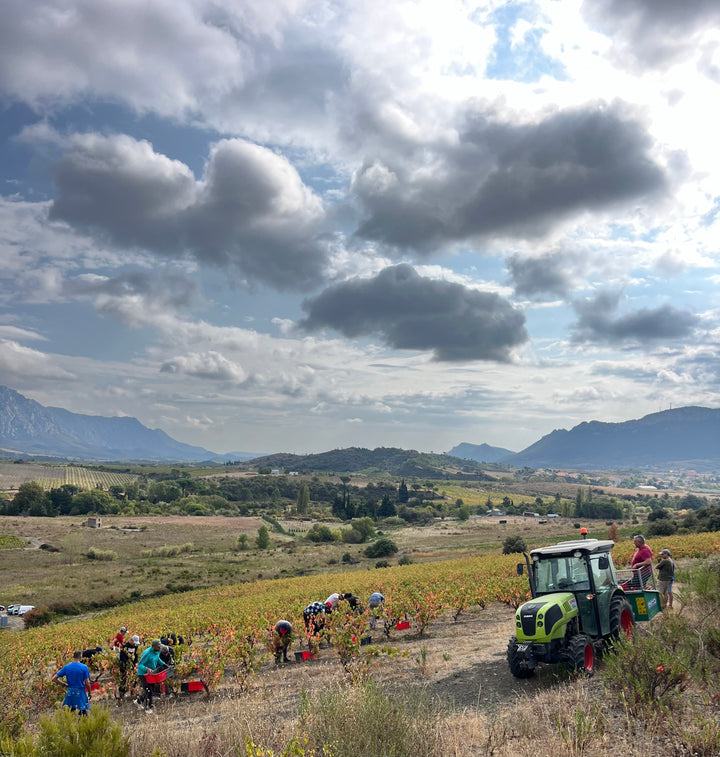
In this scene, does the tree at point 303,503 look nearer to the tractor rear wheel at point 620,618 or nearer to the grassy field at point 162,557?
the grassy field at point 162,557

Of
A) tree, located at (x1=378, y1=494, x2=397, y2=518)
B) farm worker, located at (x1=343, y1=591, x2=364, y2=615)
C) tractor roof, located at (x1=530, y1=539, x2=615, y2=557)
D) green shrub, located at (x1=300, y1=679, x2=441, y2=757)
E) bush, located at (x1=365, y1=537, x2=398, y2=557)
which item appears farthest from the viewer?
tree, located at (x1=378, y1=494, x2=397, y2=518)

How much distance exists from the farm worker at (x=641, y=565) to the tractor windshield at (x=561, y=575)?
2454 millimetres

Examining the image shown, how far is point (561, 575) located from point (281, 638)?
28.2 feet

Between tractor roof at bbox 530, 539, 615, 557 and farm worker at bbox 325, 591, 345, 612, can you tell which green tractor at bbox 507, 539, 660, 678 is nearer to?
tractor roof at bbox 530, 539, 615, 557

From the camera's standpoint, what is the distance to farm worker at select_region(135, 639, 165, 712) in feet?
40.8

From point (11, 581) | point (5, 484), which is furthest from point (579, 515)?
point (5, 484)

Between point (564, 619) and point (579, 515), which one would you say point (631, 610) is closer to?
point (564, 619)

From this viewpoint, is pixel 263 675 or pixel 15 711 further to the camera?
pixel 263 675

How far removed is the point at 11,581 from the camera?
49.9 m

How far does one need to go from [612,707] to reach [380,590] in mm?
17079

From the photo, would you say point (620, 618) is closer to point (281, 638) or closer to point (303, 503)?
point (281, 638)

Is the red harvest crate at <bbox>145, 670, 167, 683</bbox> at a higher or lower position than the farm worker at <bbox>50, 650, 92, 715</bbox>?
lower

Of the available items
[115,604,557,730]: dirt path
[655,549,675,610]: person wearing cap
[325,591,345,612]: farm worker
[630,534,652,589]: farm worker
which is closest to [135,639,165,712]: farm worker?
[115,604,557,730]: dirt path

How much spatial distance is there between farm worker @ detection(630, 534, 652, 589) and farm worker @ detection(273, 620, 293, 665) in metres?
9.41
